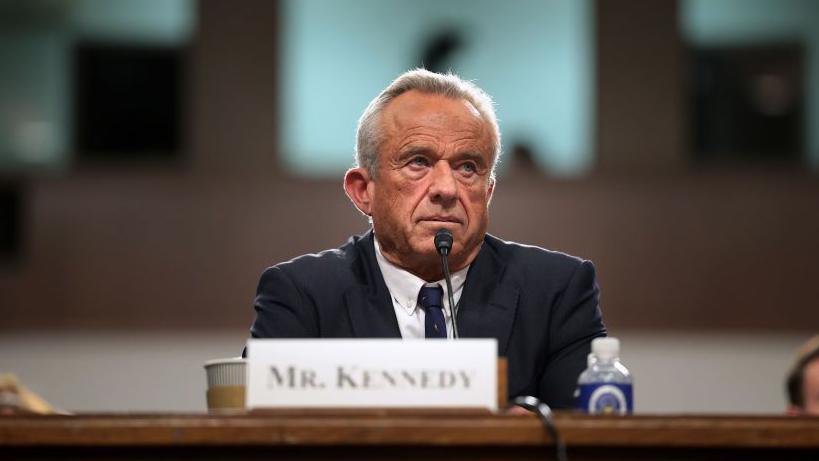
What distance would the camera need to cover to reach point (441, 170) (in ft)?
8.87

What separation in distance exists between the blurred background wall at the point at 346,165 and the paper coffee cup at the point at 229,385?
13.5 feet

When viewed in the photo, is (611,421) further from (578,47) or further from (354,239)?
(578,47)

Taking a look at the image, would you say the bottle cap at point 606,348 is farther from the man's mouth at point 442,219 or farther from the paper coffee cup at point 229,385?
the man's mouth at point 442,219

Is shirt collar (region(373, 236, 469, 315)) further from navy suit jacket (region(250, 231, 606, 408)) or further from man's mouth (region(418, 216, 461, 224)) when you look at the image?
man's mouth (region(418, 216, 461, 224))

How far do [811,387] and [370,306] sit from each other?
1558 millimetres

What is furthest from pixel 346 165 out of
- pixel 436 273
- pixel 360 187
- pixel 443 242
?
pixel 443 242

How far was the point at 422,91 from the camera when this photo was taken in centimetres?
279

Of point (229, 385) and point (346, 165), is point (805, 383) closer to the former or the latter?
point (229, 385)

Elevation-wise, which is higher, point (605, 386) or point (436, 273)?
point (436, 273)

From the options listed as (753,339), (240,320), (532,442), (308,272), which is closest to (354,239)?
(308,272)

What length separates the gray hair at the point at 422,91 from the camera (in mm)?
2783

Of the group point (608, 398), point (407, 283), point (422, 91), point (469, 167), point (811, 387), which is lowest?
point (811, 387)

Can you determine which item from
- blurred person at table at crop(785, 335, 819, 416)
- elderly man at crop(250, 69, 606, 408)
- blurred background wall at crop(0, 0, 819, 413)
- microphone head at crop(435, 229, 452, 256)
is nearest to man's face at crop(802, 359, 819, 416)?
blurred person at table at crop(785, 335, 819, 416)

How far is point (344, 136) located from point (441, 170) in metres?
3.96
